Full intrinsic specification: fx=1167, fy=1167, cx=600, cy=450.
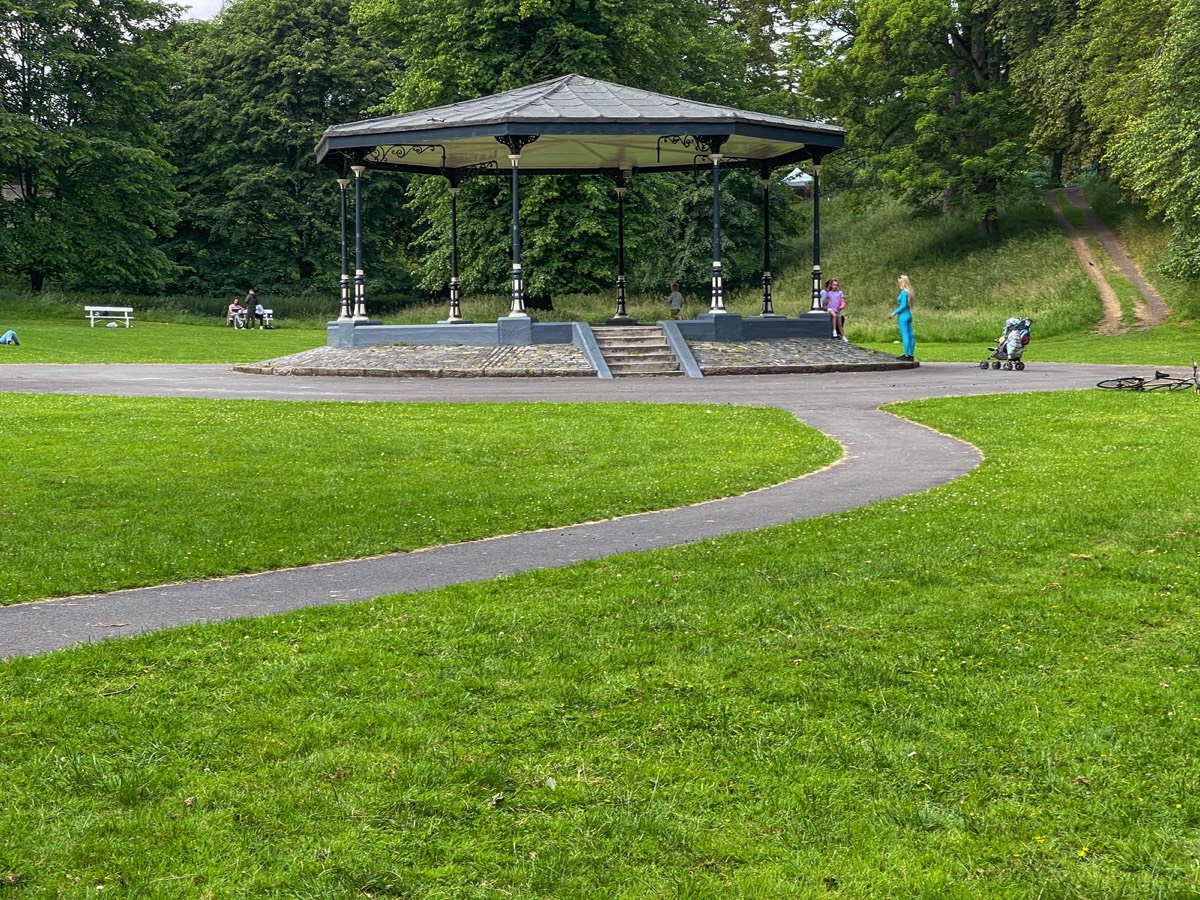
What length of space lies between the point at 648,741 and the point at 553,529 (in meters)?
4.45

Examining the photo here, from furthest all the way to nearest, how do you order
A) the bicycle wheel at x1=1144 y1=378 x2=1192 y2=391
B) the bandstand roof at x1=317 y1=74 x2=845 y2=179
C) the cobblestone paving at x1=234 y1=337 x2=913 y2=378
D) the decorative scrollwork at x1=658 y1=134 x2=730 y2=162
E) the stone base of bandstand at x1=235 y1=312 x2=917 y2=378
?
the decorative scrollwork at x1=658 y1=134 x2=730 y2=162 < the bandstand roof at x1=317 y1=74 x2=845 y2=179 < the stone base of bandstand at x1=235 y1=312 x2=917 y2=378 < the cobblestone paving at x1=234 y1=337 x2=913 y2=378 < the bicycle wheel at x1=1144 y1=378 x2=1192 y2=391

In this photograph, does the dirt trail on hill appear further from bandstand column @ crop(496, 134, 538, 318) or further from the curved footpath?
bandstand column @ crop(496, 134, 538, 318)

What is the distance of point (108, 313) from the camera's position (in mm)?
46781

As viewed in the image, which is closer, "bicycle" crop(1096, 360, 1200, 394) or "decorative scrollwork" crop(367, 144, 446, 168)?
"bicycle" crop(1096, 360, 1200, 394)

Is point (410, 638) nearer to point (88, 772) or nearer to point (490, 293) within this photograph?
point (88, 772)

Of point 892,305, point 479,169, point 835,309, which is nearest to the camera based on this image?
point 835,309

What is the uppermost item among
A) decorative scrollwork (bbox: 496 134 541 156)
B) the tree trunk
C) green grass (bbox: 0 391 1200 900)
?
the tree trunk

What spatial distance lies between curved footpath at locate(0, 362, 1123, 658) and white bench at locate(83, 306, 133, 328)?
18.5m

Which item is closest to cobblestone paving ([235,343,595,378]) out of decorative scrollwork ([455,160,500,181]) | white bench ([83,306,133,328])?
decorative scrollwork ([455,160,500,181])

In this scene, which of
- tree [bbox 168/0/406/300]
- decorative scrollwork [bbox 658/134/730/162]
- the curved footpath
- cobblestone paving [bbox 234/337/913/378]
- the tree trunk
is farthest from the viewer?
the tree trunk

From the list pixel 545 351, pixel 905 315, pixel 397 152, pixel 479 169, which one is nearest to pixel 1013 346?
pixel 905 315

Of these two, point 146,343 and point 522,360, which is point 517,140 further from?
point 146,343

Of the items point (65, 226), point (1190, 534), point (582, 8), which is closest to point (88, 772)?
point (1190, 534)

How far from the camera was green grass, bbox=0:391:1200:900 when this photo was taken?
354cm
